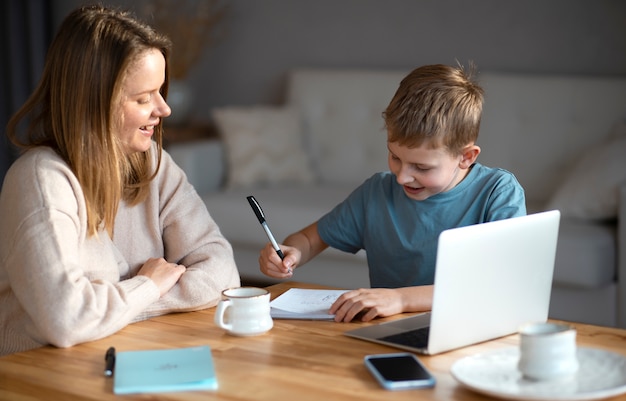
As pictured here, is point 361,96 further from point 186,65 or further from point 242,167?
point 186,65

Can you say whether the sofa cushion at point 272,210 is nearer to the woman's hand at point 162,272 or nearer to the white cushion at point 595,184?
the white cushion at point 595,184

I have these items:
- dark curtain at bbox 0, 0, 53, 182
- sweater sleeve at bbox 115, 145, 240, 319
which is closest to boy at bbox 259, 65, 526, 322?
sweater sleeve at bbox 115, 145, 240, 319

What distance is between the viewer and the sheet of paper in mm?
1667

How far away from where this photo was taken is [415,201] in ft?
6.43

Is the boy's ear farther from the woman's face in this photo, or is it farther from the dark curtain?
the dark curtain

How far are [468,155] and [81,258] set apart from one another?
778 mm

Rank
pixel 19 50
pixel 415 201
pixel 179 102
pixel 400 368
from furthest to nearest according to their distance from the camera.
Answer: pixel 19 50, pixel 179 102, pixel 415 201, pixel 400 368

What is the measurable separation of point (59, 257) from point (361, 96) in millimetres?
2732

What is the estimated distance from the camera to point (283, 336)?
1.55m

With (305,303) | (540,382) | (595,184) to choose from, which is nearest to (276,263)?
(305,303)

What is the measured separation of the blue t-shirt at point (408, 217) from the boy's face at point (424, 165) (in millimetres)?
60

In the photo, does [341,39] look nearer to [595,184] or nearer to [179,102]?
[179,102]

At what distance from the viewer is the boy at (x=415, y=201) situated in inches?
69.9

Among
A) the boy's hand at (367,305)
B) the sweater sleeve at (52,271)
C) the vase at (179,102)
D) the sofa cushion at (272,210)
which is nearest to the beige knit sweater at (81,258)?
the sweater sleeve at (52,271)
